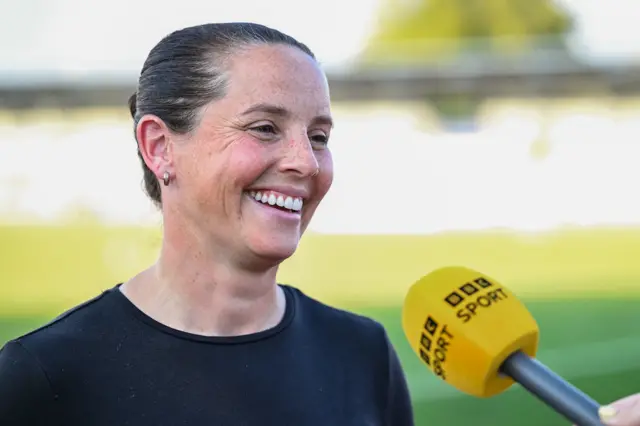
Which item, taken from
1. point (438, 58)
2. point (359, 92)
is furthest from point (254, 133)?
point (438, 58)

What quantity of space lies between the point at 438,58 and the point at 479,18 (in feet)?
25.6

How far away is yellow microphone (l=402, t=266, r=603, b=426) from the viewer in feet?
4.45

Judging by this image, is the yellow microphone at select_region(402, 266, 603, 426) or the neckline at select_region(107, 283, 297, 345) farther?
the neckline at select_region(107, 283, 297, 345)

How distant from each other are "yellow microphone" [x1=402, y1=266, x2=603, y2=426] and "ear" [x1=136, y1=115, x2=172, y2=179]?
0.55m

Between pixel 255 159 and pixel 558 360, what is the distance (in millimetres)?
7553

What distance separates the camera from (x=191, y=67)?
6.06 feet

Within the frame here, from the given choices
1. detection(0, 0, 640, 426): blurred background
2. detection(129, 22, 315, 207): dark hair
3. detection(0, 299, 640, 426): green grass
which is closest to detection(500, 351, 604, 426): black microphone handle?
detection(129, 22, 315, 207): dark hair

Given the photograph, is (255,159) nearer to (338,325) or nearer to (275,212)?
(275,212)

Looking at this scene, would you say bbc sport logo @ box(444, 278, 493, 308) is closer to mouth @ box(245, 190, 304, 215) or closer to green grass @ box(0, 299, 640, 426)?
mouth @ box(245, 190, 304, 215)

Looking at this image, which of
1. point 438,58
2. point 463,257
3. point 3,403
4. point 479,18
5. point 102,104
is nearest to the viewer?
point 3,403

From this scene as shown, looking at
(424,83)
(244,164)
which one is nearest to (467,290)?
(244,164)

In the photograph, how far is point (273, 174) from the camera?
1757mm

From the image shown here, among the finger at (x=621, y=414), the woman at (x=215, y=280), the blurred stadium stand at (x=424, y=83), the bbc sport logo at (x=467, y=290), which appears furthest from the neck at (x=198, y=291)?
the blurred stadium stand at (x=424, y=83)

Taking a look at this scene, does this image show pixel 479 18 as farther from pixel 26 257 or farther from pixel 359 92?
pixel 26 257
